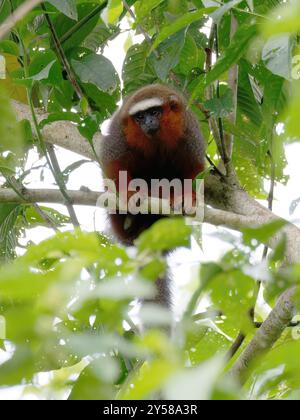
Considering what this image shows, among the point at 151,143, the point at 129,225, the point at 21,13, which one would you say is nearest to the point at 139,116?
the point at 151,143

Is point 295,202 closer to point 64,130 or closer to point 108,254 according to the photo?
point 108,254

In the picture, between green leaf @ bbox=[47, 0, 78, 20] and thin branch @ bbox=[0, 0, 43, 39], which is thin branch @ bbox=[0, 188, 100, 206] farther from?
thin branch @ bbox=[0, 0, 43, 39]

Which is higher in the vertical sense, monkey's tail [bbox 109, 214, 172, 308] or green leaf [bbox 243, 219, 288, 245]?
green leaf [bbox 243, 219, 288, 245]

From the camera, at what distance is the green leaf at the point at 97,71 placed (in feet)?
9.93

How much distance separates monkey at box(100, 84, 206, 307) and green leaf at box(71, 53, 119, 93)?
756 mm

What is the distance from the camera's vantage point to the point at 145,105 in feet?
13.1

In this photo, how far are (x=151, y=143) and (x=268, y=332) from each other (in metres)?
2.05

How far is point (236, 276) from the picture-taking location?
962 millimetres

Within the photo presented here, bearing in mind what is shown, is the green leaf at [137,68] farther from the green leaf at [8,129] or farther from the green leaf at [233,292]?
the green leaf at [233,292]

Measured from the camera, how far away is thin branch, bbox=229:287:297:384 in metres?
2.16

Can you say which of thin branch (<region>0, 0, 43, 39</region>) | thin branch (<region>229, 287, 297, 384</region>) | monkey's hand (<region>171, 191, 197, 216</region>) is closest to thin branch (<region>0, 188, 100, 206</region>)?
monkey's hand (<region>171, 191, 197, 216</region>)

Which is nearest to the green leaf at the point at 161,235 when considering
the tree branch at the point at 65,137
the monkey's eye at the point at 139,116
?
the tree branch at the point at 65,137

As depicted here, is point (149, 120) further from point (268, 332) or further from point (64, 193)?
point (268, 332)
